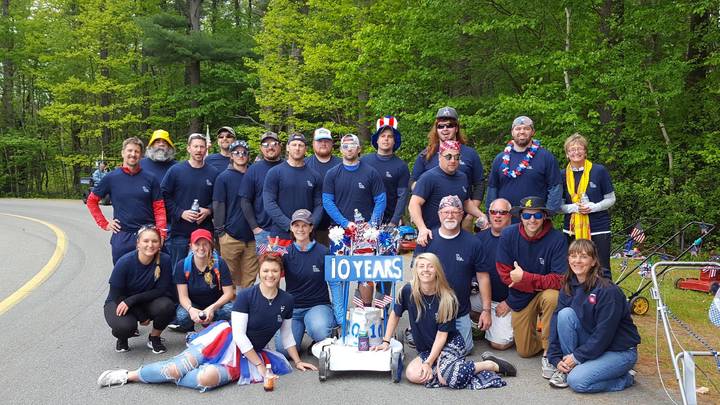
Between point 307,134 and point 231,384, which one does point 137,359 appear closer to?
point 231,384

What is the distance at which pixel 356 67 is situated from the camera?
57.0 feet

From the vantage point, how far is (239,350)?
5.13 m

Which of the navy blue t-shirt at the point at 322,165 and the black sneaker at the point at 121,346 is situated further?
the navy blue t-shirt at the point at 322,165

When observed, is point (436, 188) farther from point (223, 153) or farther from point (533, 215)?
point (223, 153)

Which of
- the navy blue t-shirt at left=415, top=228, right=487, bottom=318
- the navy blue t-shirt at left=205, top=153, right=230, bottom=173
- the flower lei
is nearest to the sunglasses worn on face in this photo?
the flower lei

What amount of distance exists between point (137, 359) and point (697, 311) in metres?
6.84

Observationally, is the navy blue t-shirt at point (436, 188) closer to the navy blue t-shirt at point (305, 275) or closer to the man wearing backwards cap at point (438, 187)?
the man wearing backwards cap at point (438, 187)

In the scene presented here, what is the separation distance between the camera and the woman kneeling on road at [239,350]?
4.91 metres

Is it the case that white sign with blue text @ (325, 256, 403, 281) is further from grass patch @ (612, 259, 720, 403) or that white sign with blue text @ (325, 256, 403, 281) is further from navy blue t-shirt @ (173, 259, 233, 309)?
grass patch @ (612, 259, 720, 403)

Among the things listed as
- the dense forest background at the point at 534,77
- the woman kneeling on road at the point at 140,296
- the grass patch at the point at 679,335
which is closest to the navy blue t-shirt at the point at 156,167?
the woman kneeling on road at the point at 140,296

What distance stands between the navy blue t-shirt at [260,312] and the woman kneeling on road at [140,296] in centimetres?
115

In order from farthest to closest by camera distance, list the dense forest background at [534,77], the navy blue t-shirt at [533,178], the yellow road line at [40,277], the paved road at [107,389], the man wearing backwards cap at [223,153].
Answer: the dense forest background at [534,77] → the man wearing backwards cap at [223,153] → the yellow road line at [40,277] → the navy blue t-shirt at [533,178] → the paved road at [107,389]

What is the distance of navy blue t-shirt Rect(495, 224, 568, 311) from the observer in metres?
5.88

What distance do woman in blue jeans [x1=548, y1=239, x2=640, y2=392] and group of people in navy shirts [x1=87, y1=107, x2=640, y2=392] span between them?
0.04 ft
